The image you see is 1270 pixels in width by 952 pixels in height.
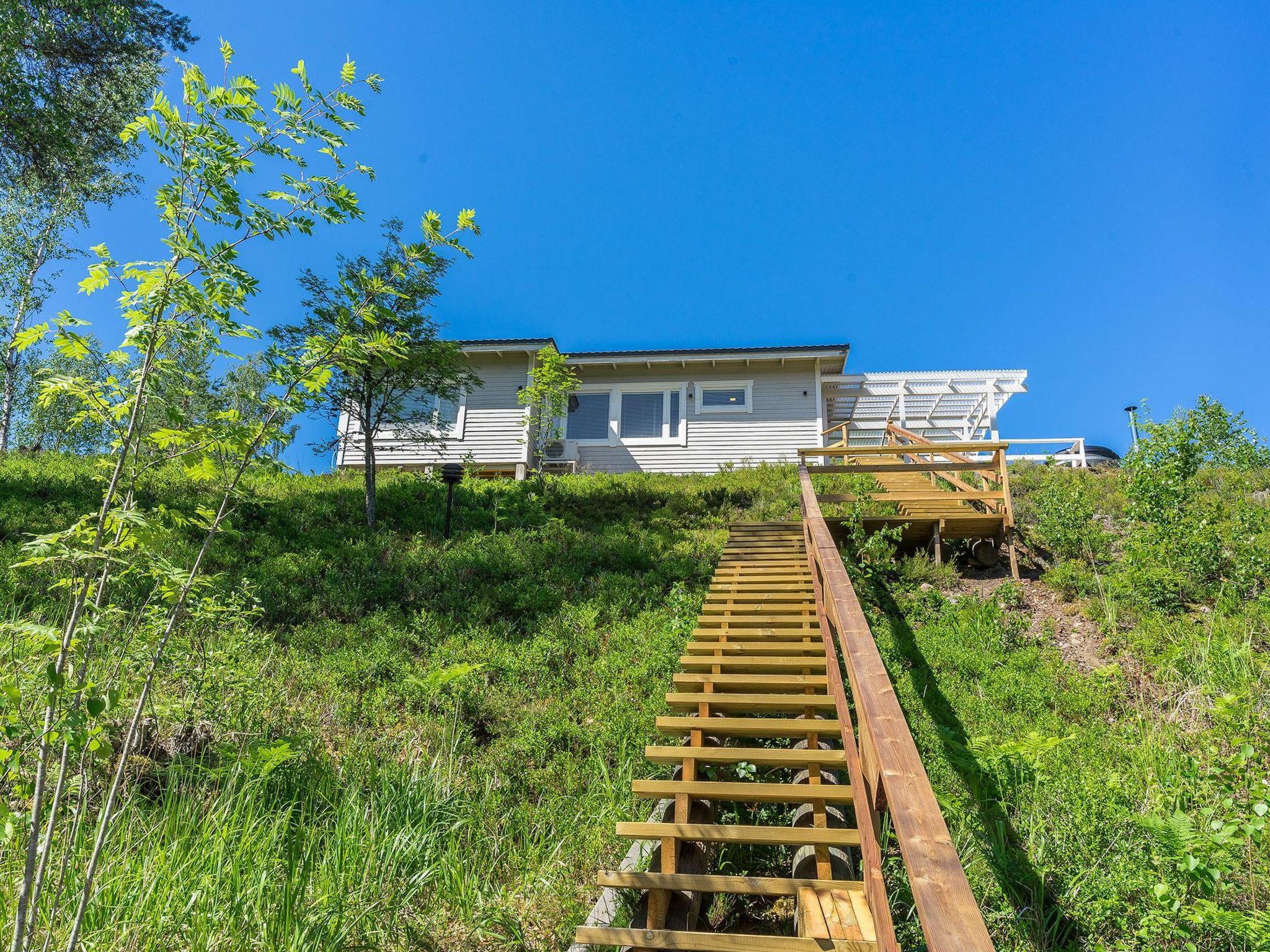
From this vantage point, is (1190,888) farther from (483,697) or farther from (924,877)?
(483,697)

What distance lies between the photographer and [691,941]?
8.64 ft

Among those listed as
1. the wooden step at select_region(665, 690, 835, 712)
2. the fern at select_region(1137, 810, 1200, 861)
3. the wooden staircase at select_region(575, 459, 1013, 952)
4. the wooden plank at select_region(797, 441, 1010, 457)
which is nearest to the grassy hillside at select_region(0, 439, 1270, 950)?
the fern at select_region(1137, 810, 1200, 861)

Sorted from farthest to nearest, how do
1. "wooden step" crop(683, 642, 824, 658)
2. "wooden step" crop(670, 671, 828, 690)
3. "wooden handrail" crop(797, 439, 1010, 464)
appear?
"wooden handrail" crop(797, 439, 1010, 464), "wooden step" crop(683, 642, 824, 658), "wooden step" crop(670, 671, 828, 690)

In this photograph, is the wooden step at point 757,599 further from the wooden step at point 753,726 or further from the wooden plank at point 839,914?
the wooden plank at point 839,914

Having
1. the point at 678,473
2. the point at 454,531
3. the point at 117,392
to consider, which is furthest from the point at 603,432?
the point at 117,392

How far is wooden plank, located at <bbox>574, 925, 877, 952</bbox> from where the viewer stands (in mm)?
2590

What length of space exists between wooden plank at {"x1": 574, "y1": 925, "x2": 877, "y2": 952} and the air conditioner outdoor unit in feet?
47.4

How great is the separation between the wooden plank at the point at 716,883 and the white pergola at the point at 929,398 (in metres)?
14.0

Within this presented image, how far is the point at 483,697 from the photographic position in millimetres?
5668

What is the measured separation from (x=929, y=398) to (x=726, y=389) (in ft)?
18.6

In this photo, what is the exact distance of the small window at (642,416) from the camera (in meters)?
17.5

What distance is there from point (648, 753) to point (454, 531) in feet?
23.6

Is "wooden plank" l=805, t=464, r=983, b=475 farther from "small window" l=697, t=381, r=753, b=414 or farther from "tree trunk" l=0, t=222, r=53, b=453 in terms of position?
"tree trunk" l=0, t=222, r=53, b=453

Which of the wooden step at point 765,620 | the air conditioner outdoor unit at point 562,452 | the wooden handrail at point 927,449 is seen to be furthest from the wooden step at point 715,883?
the air conditioner outdoor unit at point 562,452
